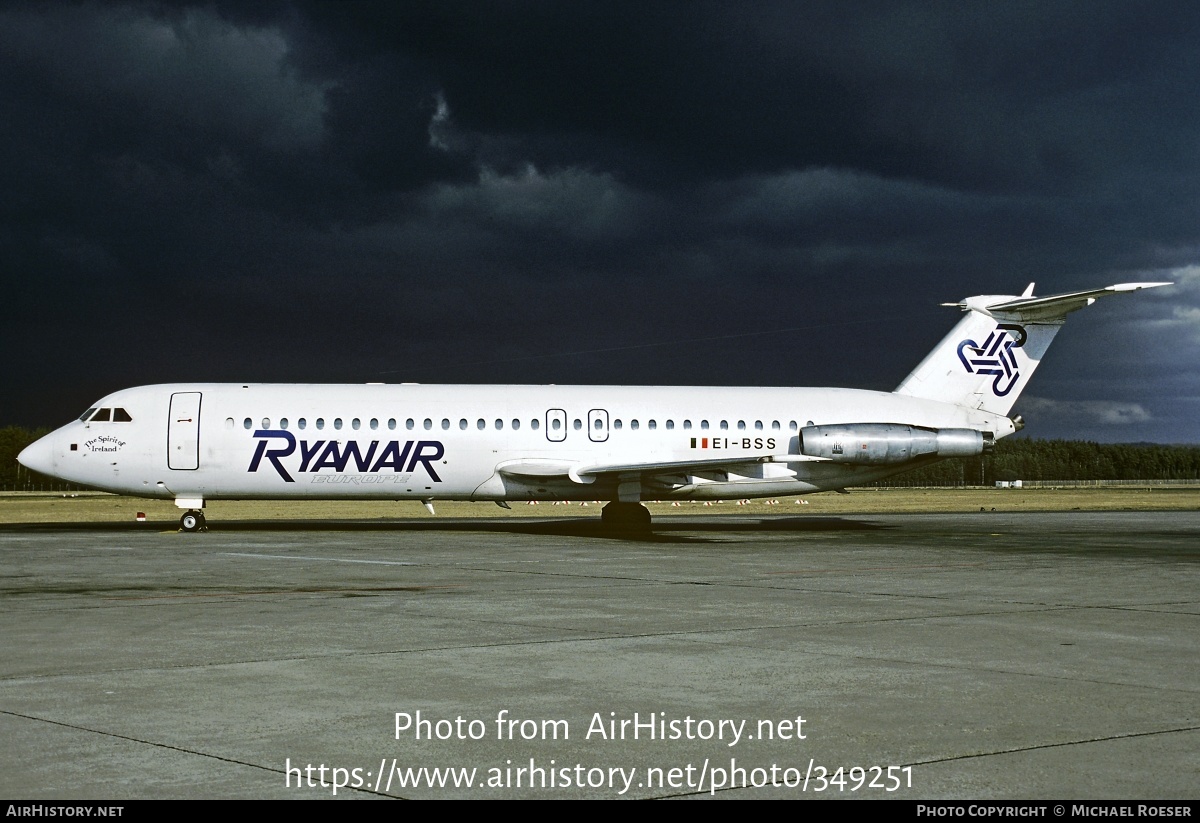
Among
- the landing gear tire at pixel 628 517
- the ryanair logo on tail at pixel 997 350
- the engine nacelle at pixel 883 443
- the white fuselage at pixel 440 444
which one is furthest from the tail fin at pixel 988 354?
the landing gear tire at pixel 628 517

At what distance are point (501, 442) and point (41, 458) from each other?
466 inches

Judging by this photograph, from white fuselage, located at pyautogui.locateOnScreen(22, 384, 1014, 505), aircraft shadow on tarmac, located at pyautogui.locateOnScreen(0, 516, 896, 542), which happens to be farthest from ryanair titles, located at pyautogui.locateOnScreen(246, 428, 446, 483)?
aircraft shadow on tarmac, located at pyautogui.locateOnScreen(0, 516, 896, 542)

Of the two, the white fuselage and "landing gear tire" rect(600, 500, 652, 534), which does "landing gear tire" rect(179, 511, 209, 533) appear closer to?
the white fuselage

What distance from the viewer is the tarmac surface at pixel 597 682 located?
20.4ft

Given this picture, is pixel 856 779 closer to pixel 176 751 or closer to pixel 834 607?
pixel 176 751

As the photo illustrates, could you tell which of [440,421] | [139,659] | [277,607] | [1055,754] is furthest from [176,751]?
[440,421]

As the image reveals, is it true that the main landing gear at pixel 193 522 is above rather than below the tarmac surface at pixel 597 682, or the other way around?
above

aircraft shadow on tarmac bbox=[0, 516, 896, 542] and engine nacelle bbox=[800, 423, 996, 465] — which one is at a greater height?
engine nacelle bbox=[800, 423, 996, 465]

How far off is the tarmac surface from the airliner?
35.3 ft

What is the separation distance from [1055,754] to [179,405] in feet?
90.2

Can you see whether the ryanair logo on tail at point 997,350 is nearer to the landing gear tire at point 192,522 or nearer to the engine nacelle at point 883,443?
the engine nacelle at point 883,443

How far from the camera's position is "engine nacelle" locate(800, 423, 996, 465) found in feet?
104

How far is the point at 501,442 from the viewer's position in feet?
102

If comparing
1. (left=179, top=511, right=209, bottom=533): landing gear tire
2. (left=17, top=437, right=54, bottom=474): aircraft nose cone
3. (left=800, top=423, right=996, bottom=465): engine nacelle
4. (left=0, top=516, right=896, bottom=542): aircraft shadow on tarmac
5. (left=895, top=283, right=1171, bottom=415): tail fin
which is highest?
(left=895, top=283, right=1171, bottom=415): tail fin
